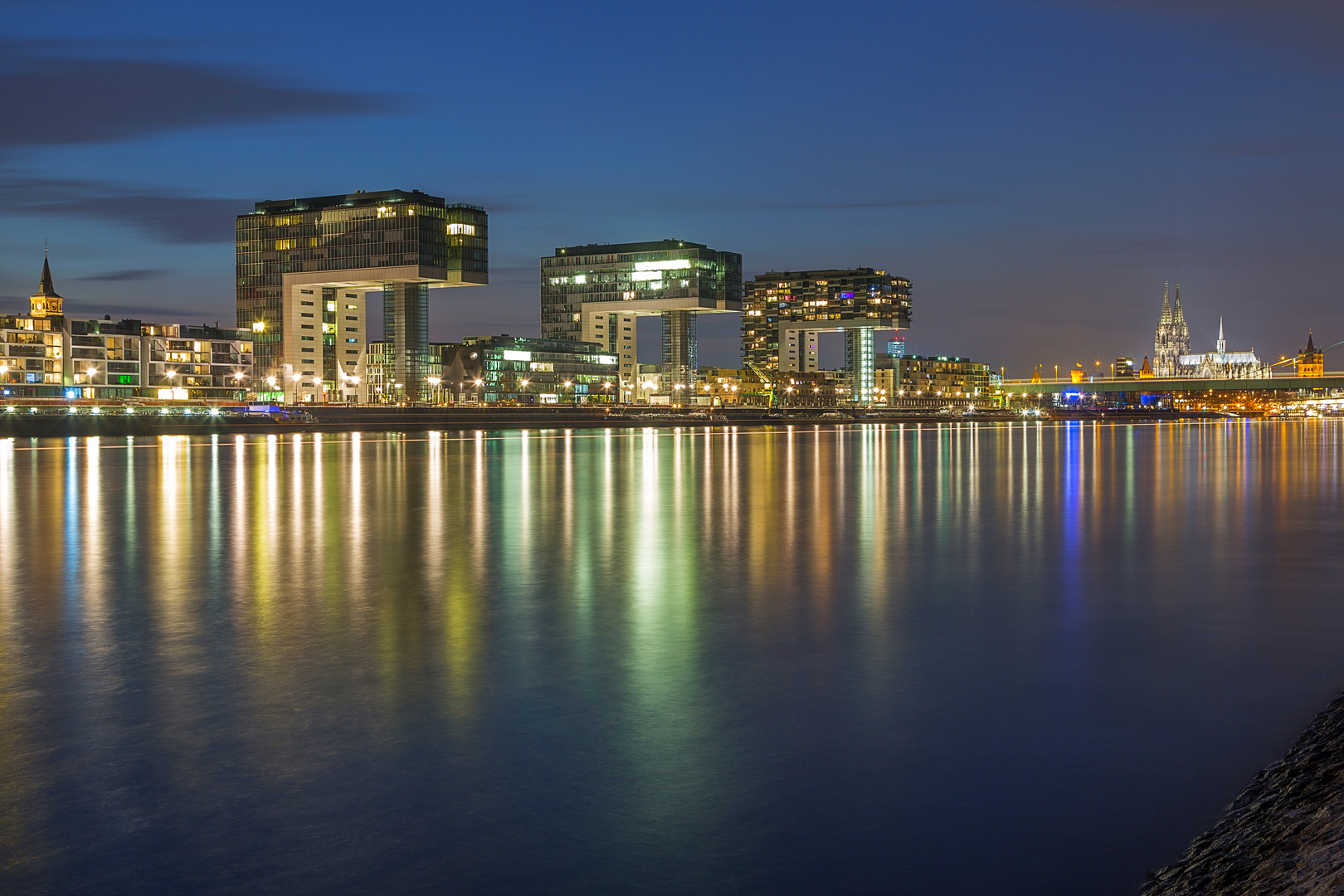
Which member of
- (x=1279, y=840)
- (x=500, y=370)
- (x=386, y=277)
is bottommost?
(x=1279, y=840)

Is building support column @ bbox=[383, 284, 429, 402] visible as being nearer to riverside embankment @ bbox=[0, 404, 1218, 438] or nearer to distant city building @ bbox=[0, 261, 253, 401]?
riverside embankment @ bbox=[0, 404, 1218, 438]

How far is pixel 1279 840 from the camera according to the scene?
534 centimetres

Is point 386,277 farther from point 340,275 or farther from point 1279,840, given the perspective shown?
point 1279,840

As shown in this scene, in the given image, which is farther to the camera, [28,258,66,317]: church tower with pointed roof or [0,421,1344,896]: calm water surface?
[28,258,66,317]: church tower with pointed roof

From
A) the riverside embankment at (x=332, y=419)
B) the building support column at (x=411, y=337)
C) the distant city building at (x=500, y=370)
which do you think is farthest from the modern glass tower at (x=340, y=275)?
the riverside embankment at (x=332, y=419)

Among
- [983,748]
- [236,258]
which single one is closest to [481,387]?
[236,258]

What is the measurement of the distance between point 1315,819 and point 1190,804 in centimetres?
122

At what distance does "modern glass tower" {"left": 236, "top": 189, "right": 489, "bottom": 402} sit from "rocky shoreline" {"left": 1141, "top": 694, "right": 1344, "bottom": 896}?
14722 centimetres

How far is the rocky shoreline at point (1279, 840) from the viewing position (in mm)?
4668

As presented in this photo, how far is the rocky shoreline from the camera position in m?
4.67

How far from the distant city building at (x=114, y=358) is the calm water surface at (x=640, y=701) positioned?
487ft

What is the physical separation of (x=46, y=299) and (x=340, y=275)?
4557 cm

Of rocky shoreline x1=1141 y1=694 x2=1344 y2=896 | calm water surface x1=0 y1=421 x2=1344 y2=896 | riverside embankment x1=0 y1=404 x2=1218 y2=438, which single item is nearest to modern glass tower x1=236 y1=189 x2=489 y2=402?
riverside embankment x1=0 y1=404 x2=1218 y2=438

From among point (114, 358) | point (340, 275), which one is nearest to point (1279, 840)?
point (340, 275)
